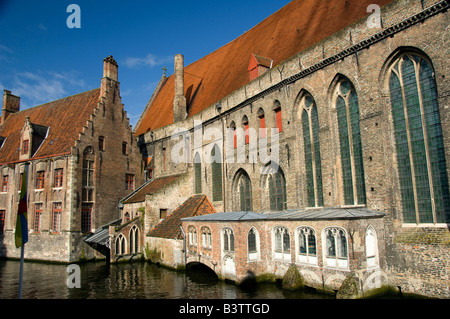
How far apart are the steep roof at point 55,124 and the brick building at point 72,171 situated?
86 mm

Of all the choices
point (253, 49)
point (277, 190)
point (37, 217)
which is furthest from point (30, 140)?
point (277, 190)

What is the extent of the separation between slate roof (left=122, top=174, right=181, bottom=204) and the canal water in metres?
5.07

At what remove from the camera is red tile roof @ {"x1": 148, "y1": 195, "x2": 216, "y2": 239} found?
17.6 meters

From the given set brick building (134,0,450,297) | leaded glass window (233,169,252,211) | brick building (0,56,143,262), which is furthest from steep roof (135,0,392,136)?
leaded glass window (233,169,252,211)

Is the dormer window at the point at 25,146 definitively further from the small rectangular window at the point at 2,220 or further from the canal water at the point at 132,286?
the canal water at the point at 132,286

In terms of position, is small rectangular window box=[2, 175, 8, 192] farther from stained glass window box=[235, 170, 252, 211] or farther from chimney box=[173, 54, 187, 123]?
stained glass window box=[235, 170, 252, 211]

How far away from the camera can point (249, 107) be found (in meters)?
17.0

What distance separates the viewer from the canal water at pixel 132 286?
11.3m

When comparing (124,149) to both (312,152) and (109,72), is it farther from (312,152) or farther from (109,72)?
(312,152)

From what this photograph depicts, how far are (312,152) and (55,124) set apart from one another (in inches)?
816

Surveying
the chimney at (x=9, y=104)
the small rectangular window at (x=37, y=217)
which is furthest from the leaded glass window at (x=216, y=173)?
the chimney at (x=9, y=104)

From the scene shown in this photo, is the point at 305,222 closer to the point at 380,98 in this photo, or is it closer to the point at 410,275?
the point at 410,275
